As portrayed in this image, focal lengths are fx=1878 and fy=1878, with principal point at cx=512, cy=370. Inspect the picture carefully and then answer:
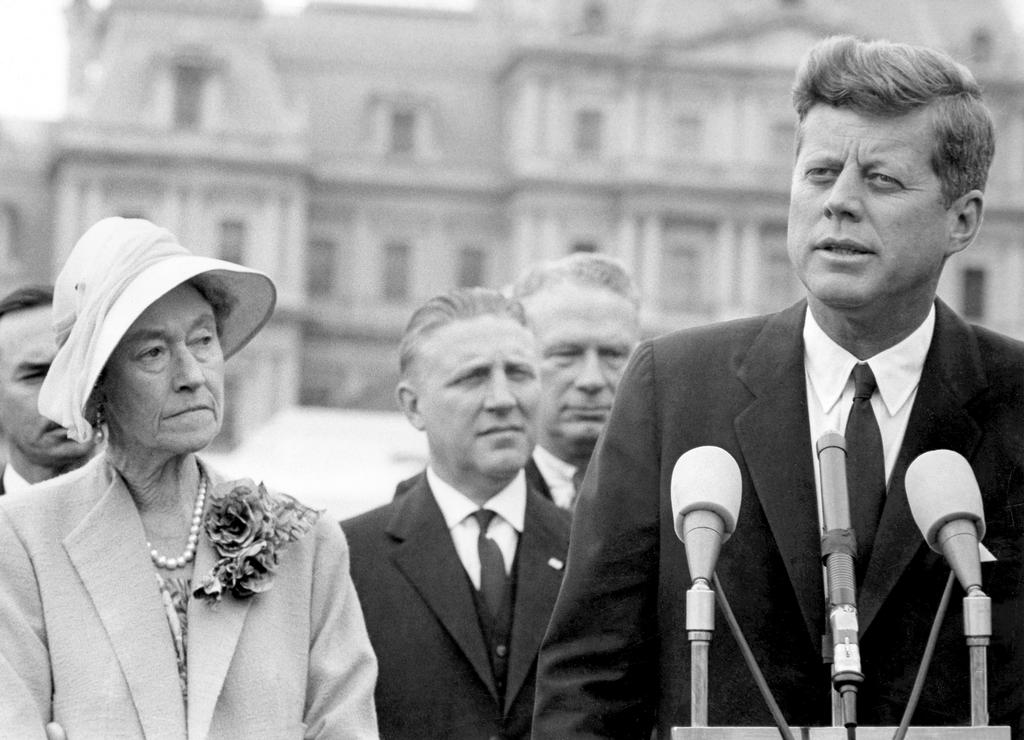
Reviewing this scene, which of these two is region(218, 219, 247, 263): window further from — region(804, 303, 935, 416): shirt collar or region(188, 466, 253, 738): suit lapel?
region(804, 303, 935, 416): shirt collar

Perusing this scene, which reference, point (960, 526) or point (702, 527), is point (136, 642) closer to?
point (702, 527)

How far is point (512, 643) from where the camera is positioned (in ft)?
14.8

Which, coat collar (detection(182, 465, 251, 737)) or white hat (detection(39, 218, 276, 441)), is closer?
coat collar (detection(182, 465, 251, 737))

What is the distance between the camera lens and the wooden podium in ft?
7.65

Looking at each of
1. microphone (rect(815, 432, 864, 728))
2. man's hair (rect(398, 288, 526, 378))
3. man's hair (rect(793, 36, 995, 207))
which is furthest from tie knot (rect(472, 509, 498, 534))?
microphone (rect(815, 432, 864, 728))

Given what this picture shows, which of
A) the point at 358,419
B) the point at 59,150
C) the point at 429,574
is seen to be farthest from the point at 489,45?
the point at 429,574

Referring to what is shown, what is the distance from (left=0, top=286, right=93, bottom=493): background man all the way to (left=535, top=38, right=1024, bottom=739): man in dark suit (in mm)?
2366

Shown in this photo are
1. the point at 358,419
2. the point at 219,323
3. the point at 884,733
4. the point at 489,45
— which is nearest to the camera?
the point at 884,733

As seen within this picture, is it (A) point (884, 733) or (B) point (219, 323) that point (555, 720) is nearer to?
(A) point (884, 733)

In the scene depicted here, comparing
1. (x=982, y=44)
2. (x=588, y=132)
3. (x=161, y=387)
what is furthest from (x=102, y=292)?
(x=982, y=44)

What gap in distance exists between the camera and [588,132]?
142ft

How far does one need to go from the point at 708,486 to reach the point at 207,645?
4.08 feet

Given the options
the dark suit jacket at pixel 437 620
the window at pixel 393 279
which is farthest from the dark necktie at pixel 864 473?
the window at pixel 393 279

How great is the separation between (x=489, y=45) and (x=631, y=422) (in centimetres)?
4332
